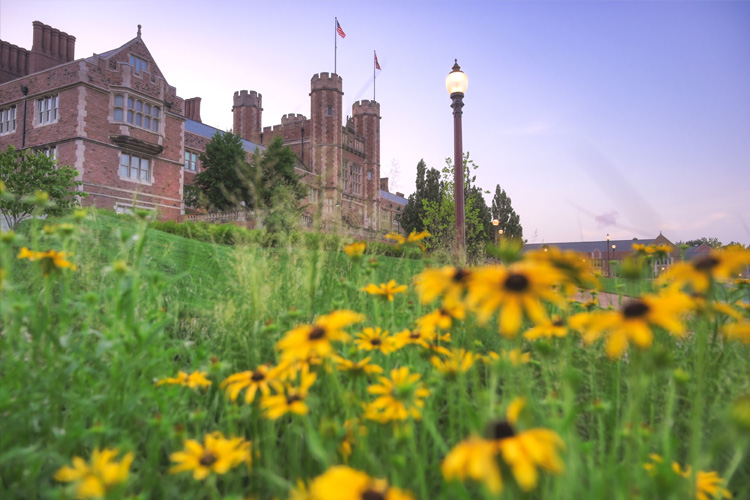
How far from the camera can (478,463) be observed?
53 cm

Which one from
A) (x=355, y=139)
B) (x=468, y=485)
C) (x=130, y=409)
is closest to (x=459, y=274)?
(x=468, y=485)

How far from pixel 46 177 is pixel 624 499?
12962 millimetres

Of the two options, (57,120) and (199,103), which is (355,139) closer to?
(199,103)

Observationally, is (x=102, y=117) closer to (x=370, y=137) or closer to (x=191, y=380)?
(x=191, y=380)

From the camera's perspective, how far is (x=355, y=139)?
3869 centimetres

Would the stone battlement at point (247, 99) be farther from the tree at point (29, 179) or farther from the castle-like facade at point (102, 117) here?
the tree at point (29, 179)

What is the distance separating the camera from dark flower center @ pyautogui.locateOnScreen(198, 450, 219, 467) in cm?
93

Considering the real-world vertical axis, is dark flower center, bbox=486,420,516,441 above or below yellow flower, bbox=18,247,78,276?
below

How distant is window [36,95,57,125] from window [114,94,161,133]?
2.47 m

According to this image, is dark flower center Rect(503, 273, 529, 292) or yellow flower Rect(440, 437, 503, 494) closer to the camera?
yellow flower Rect(440, 437, 503, 494)

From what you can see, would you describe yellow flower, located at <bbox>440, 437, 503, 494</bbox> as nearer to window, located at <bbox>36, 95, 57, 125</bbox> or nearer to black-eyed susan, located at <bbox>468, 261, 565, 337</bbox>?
black-eyed susan, located at <bbox>468, 261, 565, 337</bbox>

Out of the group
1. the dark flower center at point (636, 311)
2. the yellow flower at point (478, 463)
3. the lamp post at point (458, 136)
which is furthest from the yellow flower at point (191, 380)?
the lamp post at point (458, 136)

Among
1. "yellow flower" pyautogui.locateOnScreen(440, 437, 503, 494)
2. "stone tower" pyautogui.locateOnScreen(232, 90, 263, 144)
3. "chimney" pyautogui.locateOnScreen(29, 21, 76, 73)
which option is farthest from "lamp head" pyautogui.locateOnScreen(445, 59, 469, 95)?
"stone tower" pyautogui.locateOnScreen(232, 90, 263, 144)

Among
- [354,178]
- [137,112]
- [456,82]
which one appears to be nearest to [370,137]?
[354,178]
